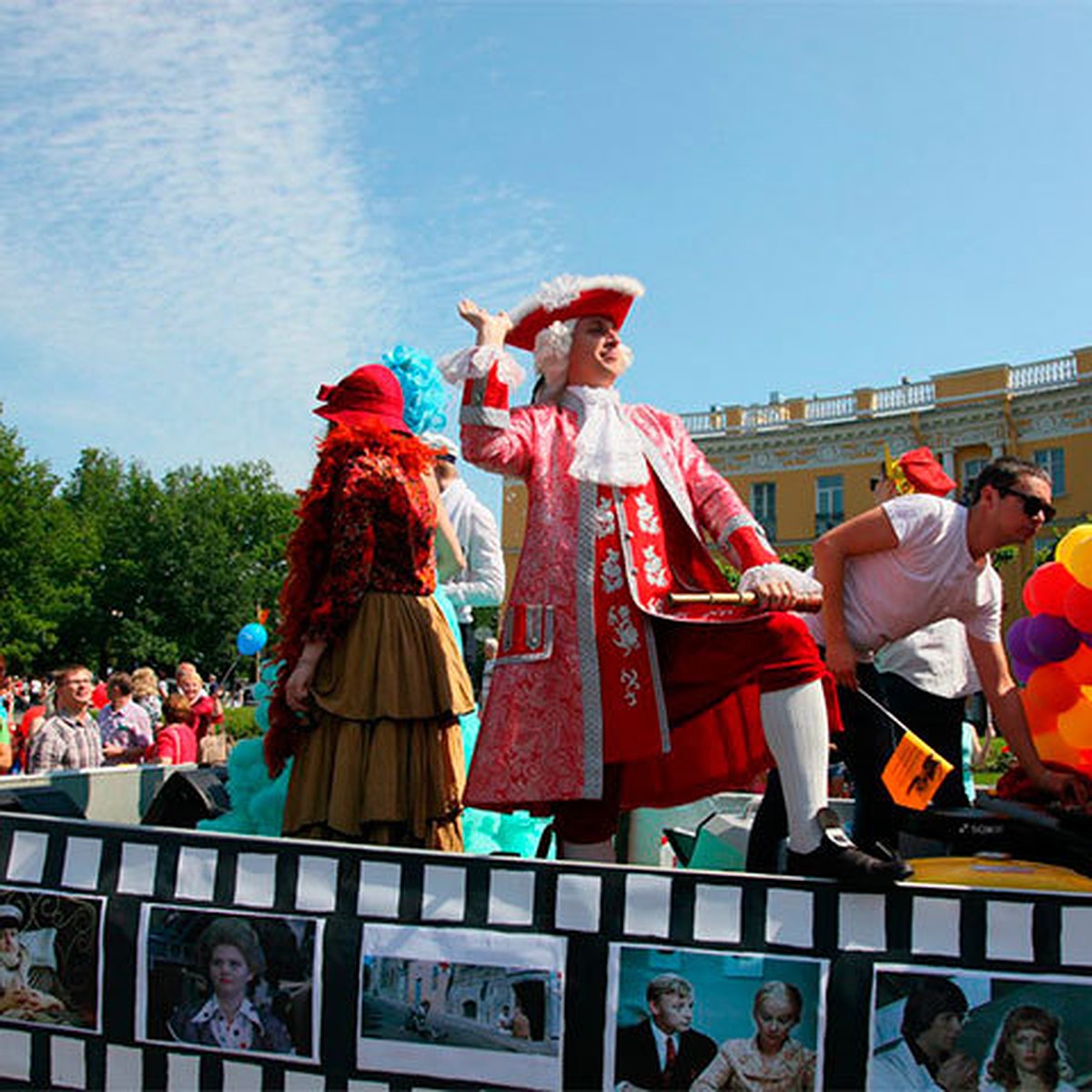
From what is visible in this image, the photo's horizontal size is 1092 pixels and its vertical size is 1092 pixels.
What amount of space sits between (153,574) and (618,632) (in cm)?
5061

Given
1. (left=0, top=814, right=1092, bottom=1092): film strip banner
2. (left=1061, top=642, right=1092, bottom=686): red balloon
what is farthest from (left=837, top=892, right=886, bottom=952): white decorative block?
(left=1061, top=642, right=1092, bottom=686): red balloon

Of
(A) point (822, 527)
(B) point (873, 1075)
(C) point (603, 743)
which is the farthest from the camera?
(A) point (822, 527)

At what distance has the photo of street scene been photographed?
2078 mm

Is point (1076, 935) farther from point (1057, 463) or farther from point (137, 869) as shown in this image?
point (1057, 463)

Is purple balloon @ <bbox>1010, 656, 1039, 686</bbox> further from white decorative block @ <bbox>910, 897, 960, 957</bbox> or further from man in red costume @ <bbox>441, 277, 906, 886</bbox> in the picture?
white decorative block @ <bbox>910, 897, 960, 957</bbox>

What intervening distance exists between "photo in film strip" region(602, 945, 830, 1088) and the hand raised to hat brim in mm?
1488

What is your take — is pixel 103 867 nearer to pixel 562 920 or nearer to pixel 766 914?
pixel 562 920

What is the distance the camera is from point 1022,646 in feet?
11.7

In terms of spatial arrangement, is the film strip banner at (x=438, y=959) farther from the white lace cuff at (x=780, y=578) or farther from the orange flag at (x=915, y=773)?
the white lace cuff at (x=780, y=578)

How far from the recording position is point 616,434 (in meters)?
2.84

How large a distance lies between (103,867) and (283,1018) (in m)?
0.52

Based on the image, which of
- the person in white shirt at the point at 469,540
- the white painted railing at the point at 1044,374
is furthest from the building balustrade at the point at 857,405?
the person in white shirt at the point at 469,540

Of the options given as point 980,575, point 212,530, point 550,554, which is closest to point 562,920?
point 550,554

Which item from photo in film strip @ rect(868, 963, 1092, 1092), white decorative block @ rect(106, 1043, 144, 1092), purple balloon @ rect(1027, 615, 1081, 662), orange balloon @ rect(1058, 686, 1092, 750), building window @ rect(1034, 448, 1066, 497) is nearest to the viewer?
photo in film strip @ rect(868, 963, 1092, 1092)
